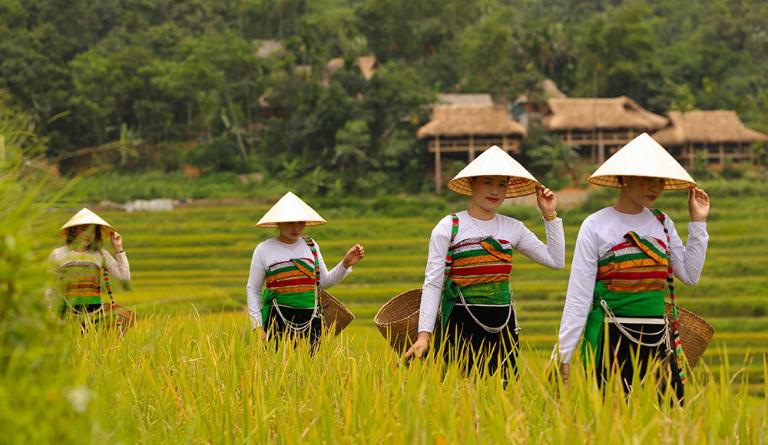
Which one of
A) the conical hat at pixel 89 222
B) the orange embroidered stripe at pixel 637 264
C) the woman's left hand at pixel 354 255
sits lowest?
the woman's left hand at pixel 354 255

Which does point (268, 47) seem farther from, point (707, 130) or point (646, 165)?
point (646, 165)

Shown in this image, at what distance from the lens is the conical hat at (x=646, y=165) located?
330cm

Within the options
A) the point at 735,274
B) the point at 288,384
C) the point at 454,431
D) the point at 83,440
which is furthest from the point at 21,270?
the point at 735,274

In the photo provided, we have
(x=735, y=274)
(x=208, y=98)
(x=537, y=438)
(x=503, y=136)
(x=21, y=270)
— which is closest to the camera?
(x=21, y=270)

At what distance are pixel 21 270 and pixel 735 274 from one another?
2072 centimetres

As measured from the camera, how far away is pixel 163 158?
119 ft

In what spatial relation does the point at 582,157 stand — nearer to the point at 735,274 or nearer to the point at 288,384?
the point at 735,274

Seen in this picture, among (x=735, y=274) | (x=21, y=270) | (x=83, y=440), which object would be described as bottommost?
(x=735, y=274)

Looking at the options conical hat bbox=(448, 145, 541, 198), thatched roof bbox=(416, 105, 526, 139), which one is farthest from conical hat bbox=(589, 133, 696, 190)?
thatched roof bbox=(416, 105, 526, 139)

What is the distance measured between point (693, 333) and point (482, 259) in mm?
854

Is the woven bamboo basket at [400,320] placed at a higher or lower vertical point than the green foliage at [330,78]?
lower

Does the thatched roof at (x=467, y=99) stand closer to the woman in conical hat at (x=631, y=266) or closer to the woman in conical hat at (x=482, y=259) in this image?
→ the woman in conical hat at (x=482, y=259)

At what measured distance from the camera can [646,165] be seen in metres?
3.33

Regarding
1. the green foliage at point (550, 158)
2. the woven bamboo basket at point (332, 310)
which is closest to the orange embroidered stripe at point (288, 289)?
the woven bamboo basket at point (332, 310)
